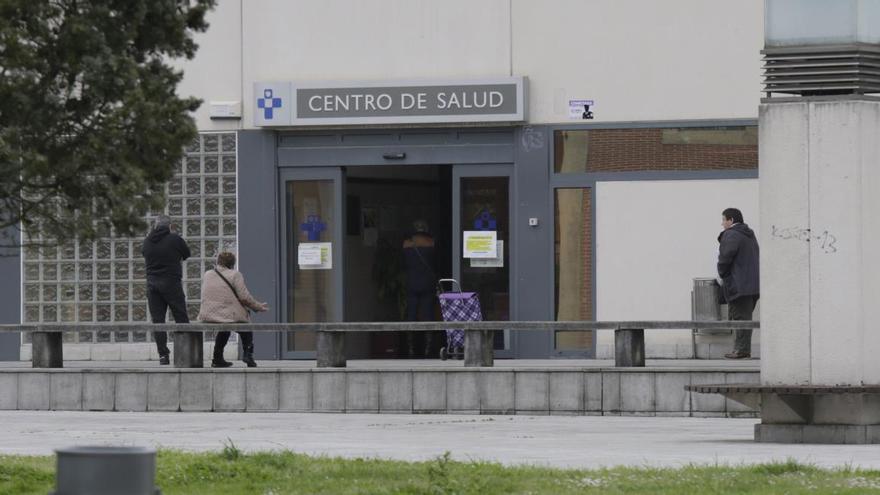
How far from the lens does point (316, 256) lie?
25766 mm

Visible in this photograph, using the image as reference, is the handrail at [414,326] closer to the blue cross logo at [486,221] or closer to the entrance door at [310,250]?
the entrance door at [310,250]

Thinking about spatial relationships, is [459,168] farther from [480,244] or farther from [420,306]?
[420,306]

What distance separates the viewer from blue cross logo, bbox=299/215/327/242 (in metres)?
25.9

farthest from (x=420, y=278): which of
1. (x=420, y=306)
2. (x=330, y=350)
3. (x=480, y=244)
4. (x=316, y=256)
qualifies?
(x=330, y=350)

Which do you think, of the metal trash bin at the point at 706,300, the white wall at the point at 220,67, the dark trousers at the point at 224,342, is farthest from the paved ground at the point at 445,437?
the white wall at the point at 220,67

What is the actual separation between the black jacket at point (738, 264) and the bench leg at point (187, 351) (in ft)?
18.2

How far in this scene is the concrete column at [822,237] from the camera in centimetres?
1489

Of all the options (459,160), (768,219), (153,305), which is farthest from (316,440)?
(459,160)

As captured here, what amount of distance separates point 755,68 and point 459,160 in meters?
3.65

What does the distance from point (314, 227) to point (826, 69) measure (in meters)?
11.7

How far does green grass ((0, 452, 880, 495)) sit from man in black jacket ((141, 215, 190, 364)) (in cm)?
1081

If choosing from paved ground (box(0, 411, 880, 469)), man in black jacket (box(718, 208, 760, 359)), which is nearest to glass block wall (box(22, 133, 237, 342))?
paved ground (box(0, 411, 880, 469))

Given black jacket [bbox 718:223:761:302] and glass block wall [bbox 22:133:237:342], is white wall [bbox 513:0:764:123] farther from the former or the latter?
glass block wall [bbox 22:133:237:342]

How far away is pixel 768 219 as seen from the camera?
15109mm
